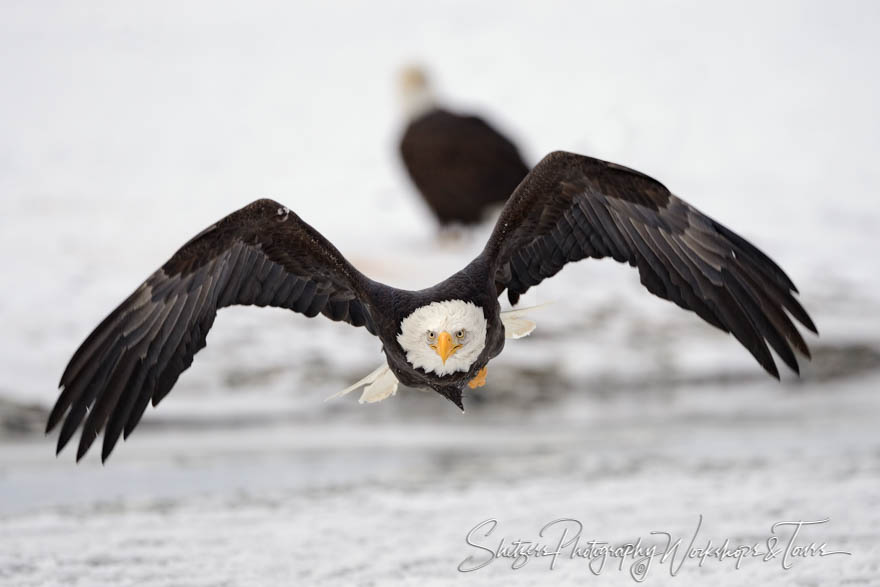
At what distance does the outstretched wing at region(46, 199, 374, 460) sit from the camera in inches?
166

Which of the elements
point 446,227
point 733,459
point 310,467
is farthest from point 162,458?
point 446,227

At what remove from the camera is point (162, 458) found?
5.85m

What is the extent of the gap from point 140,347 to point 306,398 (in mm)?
2627

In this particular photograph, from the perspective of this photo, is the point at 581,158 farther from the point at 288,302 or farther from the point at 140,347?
the point at 140,347

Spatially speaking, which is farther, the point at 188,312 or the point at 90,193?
the point at 90,193

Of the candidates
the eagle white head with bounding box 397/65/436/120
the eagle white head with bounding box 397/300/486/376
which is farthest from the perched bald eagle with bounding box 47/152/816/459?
the eagle white head with bounding box 397/65/436/120

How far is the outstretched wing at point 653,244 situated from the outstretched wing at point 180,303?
0.66 meters

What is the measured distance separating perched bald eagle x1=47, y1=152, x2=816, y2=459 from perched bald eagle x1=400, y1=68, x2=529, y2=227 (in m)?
4.91

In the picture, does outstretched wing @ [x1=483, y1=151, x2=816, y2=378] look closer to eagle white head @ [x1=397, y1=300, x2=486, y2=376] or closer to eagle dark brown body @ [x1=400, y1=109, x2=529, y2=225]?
eagle white head @ [x1=397, y1=300, x2=486, y2=376]

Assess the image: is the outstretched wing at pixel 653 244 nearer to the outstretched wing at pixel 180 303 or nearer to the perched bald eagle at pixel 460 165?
the outstretched wing at pixel 180 303

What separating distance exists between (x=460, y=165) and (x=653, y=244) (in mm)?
5299

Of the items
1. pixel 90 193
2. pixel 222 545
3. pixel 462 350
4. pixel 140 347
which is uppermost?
pixel 90 193

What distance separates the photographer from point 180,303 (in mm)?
4387

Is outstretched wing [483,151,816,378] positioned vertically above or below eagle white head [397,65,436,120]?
below
